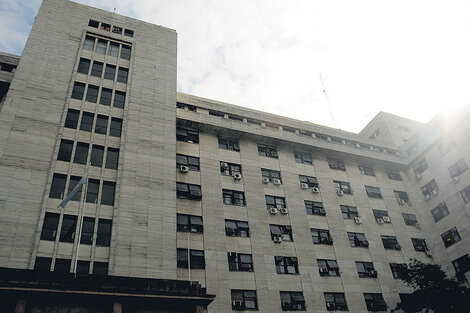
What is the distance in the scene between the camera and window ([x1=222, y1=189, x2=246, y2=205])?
36375 millimetres

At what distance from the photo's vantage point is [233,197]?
36750 millimetres

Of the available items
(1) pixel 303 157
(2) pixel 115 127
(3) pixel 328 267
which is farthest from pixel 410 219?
(2) pixel 115 127

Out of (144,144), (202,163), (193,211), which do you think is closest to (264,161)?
(202,163)

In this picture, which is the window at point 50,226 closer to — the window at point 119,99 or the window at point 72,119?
the window at point 72,119

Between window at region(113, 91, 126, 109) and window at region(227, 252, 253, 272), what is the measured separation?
16.0m

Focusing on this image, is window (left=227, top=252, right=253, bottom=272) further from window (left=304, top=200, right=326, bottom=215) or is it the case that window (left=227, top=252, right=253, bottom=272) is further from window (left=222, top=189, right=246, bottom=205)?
window (left=304, top=200, right=326, bottom=215)

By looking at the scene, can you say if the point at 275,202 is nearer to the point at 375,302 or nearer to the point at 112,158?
the point at 375,302

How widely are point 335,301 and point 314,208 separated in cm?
915

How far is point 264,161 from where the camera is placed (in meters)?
40.9

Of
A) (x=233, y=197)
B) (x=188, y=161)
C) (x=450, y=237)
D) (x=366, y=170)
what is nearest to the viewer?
(x=233, y=197)

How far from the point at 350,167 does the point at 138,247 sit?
27.3m

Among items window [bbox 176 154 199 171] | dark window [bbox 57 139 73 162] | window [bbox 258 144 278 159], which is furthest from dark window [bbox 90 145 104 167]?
window [bbox 258 144 278 159]

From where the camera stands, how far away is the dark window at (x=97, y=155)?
30938mm

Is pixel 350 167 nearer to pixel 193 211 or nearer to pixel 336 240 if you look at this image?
pixel 336 240
